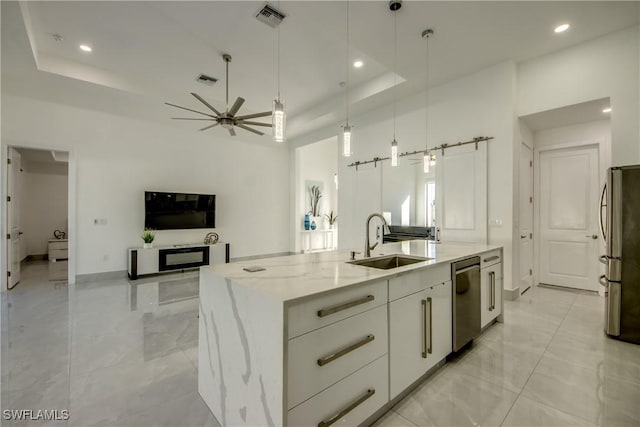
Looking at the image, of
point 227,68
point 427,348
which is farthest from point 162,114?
point 427,348

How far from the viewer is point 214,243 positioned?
618cm

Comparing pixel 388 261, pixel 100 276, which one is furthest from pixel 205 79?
pixel 388 261

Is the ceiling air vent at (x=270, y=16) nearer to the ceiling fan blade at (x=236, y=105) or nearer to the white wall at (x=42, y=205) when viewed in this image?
the ceiling fan blade at (x=236, y=105)

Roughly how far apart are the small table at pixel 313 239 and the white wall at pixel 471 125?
2.94 meters

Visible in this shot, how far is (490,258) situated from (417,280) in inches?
57.0

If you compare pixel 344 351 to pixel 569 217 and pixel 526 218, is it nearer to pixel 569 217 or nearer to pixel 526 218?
pixel 526 218

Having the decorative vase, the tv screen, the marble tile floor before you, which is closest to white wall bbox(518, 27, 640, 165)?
the marble tile floor

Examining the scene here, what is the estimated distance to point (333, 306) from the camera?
132 centimetres

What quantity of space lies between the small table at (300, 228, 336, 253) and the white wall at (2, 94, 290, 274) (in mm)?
1171

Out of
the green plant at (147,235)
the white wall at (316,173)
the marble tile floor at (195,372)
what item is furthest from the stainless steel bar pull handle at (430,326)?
the white wall at (316,173)

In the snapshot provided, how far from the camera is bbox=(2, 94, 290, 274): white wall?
461 centimetres

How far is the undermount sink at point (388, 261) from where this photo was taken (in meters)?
2.18

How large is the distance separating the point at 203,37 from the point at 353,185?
11.9 feet

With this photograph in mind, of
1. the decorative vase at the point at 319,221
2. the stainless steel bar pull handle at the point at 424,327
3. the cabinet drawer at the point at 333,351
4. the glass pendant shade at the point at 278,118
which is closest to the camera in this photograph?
the cabinet drawer at the point at 333,351
